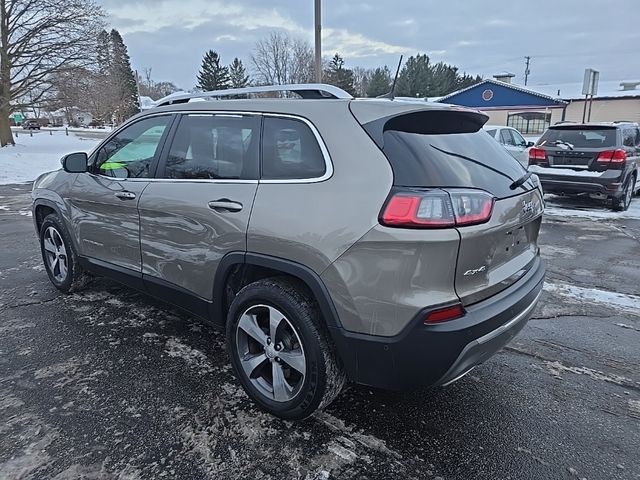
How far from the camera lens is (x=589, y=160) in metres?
8.27

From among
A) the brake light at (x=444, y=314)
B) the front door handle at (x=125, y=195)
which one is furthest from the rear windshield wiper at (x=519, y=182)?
the front door handle at (x=125, y=195)

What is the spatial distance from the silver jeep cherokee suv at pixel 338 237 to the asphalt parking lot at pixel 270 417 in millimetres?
295

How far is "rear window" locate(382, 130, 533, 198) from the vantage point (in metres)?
2.10

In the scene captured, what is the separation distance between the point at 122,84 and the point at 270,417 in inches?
1688

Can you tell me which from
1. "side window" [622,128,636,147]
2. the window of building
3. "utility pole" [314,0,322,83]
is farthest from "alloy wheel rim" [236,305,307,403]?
the window of building

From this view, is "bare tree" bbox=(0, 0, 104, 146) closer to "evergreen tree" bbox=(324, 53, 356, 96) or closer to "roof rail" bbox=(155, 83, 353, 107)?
"roof rail" bbox=(155, 83, 353, 107)

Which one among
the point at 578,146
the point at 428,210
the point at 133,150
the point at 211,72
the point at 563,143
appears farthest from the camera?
the point at 211,72

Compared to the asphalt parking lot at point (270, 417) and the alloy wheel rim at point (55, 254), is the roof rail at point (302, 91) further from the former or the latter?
the alloy wheel rim at point (55, 254)

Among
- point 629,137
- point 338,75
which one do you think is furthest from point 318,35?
point 338,75

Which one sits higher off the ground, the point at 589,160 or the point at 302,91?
the point at 302,91

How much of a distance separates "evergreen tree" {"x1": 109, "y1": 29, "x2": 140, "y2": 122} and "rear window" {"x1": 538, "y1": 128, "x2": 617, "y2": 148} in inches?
954

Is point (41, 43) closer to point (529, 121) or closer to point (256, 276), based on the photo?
point (256, 276)

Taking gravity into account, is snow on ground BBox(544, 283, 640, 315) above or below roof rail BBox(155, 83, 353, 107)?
below

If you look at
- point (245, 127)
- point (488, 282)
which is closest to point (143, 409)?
point (245, 127)
